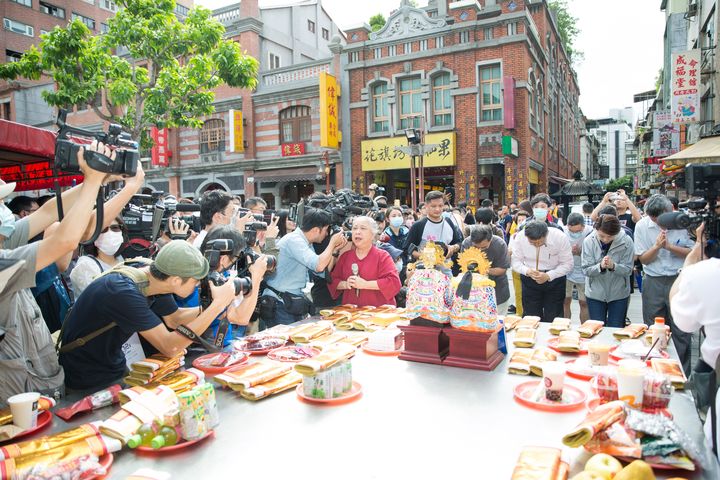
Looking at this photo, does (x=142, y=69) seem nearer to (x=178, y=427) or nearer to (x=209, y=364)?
(x=209, y=364)

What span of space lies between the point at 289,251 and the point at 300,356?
137 cm

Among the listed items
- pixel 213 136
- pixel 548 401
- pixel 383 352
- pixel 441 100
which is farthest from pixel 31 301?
pixel 213 136

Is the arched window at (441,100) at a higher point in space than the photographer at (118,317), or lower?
higher

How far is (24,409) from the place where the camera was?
1.83 metres

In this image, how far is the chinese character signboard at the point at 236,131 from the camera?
18.0 metres

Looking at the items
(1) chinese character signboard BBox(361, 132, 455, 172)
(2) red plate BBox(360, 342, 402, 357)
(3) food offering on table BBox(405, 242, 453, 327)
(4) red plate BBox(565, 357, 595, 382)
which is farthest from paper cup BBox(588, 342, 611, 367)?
(1) chinese character signboard BBox(361, 132, 455, 172)

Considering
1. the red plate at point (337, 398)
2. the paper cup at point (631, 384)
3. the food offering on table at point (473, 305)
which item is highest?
the food offering on table at point (473, 305)

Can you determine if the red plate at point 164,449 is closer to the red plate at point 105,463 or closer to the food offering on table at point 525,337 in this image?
the red plate at point 105,463

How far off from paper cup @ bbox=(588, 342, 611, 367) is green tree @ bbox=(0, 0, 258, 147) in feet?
31.9

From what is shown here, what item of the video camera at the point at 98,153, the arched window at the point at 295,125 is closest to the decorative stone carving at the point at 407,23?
the arched window at the point at 295,125

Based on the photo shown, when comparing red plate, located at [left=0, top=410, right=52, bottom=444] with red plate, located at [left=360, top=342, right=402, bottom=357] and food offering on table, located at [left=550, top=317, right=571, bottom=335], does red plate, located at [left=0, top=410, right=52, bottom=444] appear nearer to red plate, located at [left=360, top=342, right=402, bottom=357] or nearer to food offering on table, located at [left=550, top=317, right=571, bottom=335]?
red plate, located at [left=360, top=342, right=402, bottom=357]

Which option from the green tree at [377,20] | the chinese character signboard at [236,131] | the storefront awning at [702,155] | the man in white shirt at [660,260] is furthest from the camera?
the green tree at [377,20]

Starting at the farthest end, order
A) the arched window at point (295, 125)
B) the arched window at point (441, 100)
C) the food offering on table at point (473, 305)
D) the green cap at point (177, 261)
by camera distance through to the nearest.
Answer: the arched window at point (295, 125) → the arched window at point (441, 100) → the food offering on table at point (473, 305) → the green cap at point (177, 261)

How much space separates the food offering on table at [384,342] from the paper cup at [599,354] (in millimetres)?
1055
